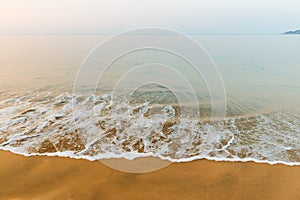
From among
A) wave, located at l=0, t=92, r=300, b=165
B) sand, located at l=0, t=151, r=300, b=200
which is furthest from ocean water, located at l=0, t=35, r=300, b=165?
sand, located at l=0, t=151, r=300, b=200

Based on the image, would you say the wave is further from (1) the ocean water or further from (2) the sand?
(2) the sand

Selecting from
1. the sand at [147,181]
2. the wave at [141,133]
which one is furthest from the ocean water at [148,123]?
the sand at [147,181]

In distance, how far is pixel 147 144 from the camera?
222 inches

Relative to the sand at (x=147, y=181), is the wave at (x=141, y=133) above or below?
above

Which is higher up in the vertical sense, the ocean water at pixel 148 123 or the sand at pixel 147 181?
the ocean water at pixel 148 123

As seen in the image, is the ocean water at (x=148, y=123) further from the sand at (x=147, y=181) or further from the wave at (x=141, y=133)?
the sand at (x=147, y=181)

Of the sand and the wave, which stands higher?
the wave

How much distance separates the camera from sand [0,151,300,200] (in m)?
3.84

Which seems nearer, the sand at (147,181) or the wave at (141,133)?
the sand at (147,181)

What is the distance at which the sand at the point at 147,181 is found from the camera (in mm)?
3838

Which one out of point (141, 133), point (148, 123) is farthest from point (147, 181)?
point (148, 123)

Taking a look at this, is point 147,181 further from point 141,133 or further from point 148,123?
point 148,123

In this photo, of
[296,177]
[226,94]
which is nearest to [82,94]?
[226,94]

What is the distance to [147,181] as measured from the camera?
4160mm
